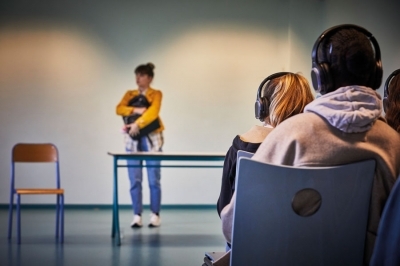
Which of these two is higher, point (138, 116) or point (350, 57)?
point (350, 57)

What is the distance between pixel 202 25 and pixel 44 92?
2.18 metres

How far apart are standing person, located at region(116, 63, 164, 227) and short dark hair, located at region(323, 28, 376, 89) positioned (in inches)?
182

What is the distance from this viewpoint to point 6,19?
7.80m

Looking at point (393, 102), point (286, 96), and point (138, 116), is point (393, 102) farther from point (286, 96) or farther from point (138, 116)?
point (138, 116)

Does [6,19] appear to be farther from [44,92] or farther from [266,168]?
[266,168]

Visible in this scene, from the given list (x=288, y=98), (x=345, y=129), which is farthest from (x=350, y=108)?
(x=288, y=98)

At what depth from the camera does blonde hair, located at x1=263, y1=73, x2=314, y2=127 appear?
215cm

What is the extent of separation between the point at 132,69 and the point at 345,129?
6686 millimetres

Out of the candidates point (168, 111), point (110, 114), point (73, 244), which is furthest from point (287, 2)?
point (73, 244)

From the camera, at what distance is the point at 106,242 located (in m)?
5.00

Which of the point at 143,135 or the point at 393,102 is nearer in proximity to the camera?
the point at 393,102

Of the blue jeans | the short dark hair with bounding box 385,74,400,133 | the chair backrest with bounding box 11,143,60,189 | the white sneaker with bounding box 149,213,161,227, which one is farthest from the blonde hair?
the white sneaker with bounding box 149,213,161,227

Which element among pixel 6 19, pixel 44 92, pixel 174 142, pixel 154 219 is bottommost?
pixel 154 219

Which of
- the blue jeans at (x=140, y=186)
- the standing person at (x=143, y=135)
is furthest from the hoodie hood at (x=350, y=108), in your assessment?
the standing person at (x=143, y=135)
